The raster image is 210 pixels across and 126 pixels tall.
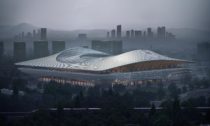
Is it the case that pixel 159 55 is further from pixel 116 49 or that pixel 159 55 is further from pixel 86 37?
pixel 86 37

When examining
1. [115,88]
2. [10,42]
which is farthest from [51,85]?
[10,42]

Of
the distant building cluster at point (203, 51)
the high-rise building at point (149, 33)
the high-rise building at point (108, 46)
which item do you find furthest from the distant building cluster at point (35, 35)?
the distant building cluster at point (203, 51)

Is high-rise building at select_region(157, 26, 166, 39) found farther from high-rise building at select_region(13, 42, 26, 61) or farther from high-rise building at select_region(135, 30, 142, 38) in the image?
high-rise building at select_region(13, 42, 26, 61)

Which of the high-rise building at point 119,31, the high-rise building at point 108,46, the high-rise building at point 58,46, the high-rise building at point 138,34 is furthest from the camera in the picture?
the high-rise building at point 108,46

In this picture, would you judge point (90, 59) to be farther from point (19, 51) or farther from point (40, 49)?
point (19, 51)

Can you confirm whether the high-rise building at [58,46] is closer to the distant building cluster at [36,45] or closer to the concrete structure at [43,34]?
the distant building cluster at [36,45]

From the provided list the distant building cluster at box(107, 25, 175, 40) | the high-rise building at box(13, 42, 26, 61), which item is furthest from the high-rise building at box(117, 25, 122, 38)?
the high-rise building at box(13, 42, 26, 61)
